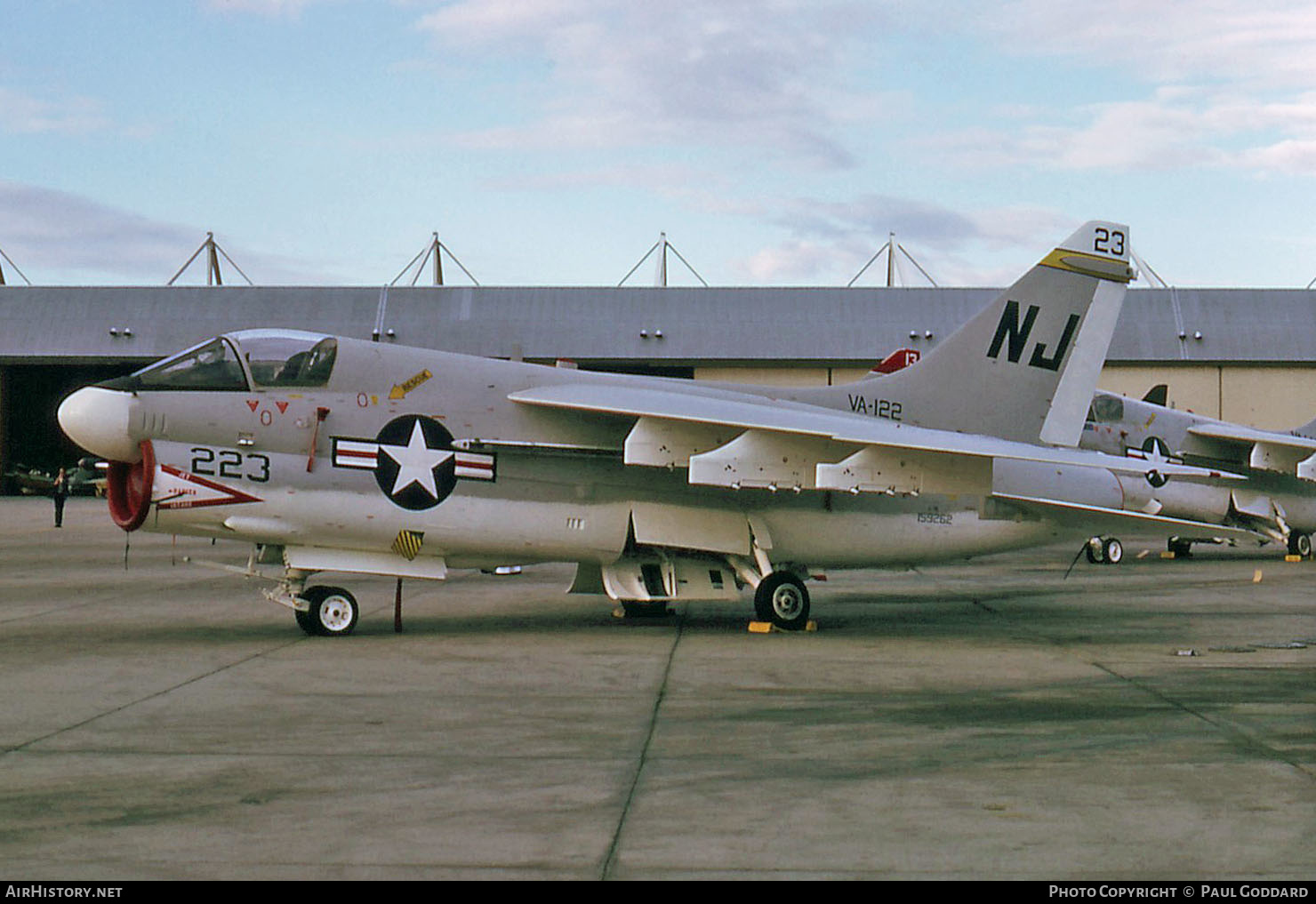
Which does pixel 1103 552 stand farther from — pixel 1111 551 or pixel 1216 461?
pixel 1216 461

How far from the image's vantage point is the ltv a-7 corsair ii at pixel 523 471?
12.1 metres

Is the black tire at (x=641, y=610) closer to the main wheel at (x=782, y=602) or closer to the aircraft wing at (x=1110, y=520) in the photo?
the main wheel at (x=782, y=602)

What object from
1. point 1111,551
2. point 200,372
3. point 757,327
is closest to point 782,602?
point 200,372

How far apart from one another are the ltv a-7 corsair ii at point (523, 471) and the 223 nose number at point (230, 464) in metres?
0.02

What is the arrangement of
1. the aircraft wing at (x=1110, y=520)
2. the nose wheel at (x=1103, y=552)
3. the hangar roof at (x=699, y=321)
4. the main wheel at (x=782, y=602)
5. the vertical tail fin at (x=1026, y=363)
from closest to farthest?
the main wheel at (x=782, y=602), the aircraft wing at (x=1110, y=520), the vertical tail fin at (x=1026, y=363), the nose wheel at (x=1103, y=552), the hangar roof at (x=699, y=321)

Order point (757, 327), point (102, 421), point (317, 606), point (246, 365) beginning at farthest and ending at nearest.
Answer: point (757, 327) → point (317, 606) → point (246, 365) → point (102, 421)

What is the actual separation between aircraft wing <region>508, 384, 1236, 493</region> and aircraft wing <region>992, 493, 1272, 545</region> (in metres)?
1.13

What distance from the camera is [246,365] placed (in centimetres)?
1238

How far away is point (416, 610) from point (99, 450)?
4.75 meters

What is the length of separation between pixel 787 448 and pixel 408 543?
3.78 m

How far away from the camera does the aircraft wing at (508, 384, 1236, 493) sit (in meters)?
12.4

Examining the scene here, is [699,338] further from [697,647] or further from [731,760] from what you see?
[731,760]

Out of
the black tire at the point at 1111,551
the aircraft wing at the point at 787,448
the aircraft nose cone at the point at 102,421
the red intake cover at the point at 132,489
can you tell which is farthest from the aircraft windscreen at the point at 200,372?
the black tire at the point at 1111,551
